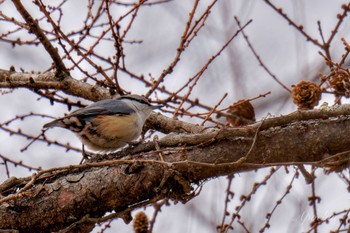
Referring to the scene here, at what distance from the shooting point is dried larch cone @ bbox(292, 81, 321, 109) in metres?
2.81

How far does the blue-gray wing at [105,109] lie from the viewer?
3018mm

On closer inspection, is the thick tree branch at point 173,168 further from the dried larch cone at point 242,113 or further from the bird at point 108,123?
the dried larch cone at point 242,113

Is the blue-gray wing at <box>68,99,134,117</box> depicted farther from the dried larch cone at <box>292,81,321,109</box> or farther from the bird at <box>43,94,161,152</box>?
the dried larch cone at <box>292,81,321,109</box>

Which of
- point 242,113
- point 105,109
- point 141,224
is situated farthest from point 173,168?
point 242,113

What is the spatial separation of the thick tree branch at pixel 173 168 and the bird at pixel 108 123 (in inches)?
21.6

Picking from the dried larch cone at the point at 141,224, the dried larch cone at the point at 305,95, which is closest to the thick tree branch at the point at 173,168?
the dried larch cone at the point at 305,95

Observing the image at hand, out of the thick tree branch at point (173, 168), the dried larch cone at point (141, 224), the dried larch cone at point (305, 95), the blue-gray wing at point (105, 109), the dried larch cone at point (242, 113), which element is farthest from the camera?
the dried larch cone at point (242, 113)

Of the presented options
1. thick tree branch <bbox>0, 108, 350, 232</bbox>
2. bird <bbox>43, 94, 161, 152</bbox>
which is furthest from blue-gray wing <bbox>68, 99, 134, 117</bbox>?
thick tree branch <bbox>0, 108, 350, 232</bbox>

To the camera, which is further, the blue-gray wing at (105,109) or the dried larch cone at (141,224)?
the dried larch cone at (141,224)

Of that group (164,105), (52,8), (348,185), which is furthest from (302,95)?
(52,8)

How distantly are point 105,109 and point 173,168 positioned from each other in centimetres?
84

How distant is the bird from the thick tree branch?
1.80 ft

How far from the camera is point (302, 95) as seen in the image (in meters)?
2.85

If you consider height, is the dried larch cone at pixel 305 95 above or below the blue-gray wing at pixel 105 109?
below
